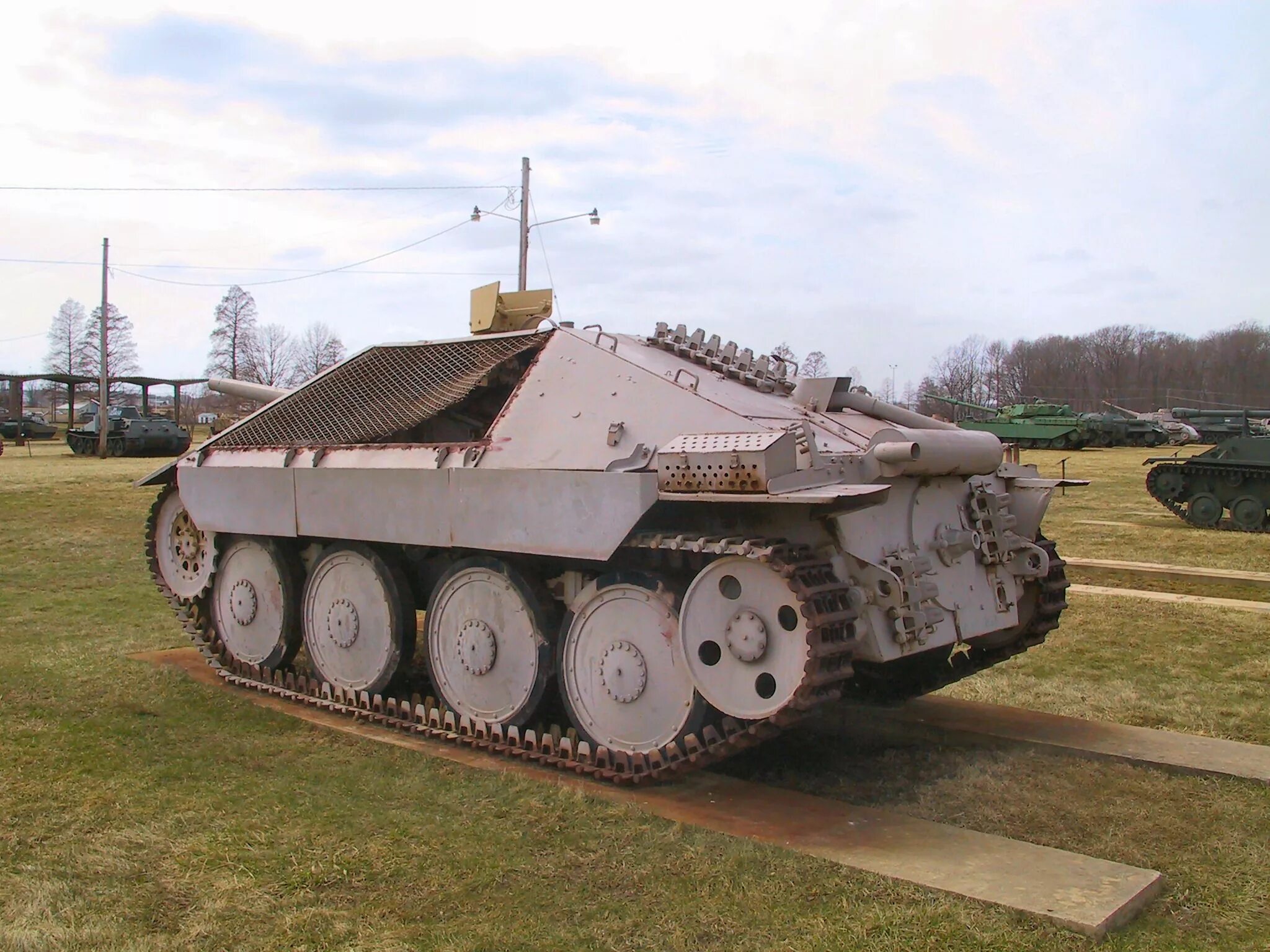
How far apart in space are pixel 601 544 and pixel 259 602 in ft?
11.5

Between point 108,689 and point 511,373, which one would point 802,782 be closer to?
point 511,373

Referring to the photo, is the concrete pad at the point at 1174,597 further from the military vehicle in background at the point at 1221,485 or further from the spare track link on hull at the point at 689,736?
the military vehicle in background at the point at 1221,485

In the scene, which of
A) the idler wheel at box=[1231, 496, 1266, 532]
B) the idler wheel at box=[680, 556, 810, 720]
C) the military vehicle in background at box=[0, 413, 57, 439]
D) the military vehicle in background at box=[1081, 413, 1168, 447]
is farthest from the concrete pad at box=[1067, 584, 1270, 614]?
the military vehicle in background at box=[0, 413, 57, 439]

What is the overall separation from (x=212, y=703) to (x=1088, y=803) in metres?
5.35

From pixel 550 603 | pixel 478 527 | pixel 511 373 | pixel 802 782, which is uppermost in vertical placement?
pixel 511 373

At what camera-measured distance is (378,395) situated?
8.03 metres

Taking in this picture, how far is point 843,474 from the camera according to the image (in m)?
5.83

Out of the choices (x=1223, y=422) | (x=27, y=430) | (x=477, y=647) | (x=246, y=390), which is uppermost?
(x=1223, y=422)

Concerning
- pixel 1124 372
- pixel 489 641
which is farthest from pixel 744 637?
pixel 1124 372

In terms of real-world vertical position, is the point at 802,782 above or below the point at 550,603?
below

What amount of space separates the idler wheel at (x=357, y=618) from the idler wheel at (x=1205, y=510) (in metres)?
16.5

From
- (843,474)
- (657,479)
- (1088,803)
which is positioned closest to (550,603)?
(657,479)

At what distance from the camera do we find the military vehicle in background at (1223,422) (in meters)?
22.7

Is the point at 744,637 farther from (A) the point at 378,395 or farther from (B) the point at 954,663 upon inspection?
(A) the point at 378,395
